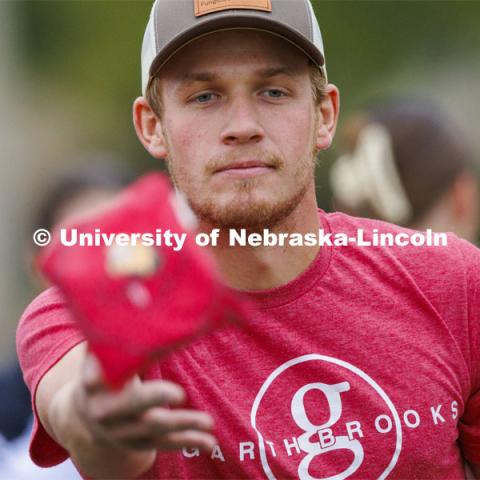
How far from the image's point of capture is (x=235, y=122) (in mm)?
2490

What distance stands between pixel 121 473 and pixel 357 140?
9.25ft

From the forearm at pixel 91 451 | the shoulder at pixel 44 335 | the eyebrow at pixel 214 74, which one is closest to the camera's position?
the forearm at pixel 91 451

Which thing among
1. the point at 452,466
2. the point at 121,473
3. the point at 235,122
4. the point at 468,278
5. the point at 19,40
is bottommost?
the point at 452,466

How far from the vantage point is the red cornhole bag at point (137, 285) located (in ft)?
5.24

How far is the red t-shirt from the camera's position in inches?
95.6

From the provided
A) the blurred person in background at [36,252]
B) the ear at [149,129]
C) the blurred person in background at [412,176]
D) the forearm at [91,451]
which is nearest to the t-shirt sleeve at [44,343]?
the forearm at [91,451]

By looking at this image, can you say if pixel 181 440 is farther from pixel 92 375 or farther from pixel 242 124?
pixel 242 124

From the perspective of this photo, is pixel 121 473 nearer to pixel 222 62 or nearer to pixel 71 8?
pixel 222 62

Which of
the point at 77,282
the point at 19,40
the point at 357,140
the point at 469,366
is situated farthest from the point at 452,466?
the point at 19,40

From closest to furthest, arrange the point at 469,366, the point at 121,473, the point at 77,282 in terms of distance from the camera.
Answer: the point at 77,282, the point at 121,473, the point at 469,366

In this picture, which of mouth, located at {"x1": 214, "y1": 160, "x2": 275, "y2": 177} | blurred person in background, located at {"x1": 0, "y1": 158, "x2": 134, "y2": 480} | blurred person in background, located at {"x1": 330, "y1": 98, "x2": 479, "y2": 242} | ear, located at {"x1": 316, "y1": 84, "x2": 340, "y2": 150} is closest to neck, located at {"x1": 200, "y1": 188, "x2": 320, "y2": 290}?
mouth, located at {"x1": 214, "y1": 160, "x2": 275, "y2": 177}

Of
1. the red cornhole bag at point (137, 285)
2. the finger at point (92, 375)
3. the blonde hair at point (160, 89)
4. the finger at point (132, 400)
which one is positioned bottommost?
the finger at point (132, 400)

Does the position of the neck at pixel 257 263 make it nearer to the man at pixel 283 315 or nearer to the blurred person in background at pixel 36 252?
the man at pixel 283 315

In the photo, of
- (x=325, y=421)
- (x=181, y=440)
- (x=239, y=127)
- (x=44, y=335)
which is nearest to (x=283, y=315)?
(x=325, y=421)
